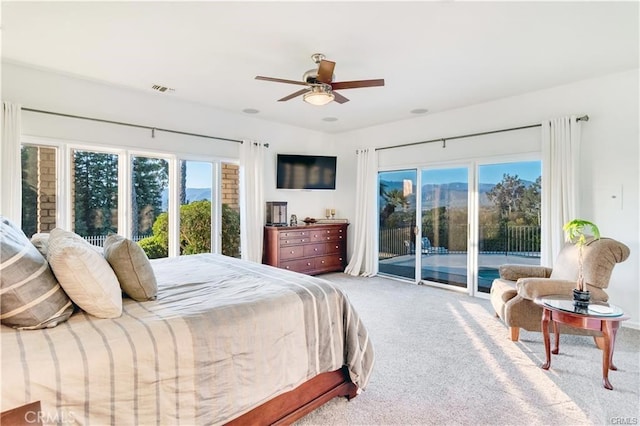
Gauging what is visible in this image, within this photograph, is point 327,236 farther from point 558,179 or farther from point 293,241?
point 558,179

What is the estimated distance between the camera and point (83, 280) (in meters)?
1.47

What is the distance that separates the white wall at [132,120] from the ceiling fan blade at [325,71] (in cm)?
254

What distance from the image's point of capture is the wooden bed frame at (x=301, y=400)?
5.56ft

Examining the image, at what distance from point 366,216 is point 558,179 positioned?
289cm

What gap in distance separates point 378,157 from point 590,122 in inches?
116

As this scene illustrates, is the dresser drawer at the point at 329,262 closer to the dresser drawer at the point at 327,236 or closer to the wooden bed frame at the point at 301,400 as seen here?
the dresser drawer at the point at 327,236

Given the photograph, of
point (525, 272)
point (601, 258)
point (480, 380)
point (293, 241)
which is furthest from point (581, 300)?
point (293, 241)

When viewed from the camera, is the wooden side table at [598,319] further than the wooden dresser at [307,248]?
No

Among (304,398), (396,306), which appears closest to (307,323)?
(304,398)

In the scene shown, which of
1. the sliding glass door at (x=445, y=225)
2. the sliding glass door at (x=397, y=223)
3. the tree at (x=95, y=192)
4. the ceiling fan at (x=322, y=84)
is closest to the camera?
the ceiling fan at (x=322, y=84)

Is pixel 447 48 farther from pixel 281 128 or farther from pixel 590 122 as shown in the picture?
pixel 281 128

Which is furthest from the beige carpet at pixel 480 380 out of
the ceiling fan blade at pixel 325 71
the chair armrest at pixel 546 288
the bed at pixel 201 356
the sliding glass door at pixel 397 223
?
the ceiling fan blade at pixel 325 71

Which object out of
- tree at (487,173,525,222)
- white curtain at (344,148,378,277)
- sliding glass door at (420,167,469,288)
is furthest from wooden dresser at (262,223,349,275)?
tree at (487,173,525,222)

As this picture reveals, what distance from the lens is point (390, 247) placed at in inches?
232
